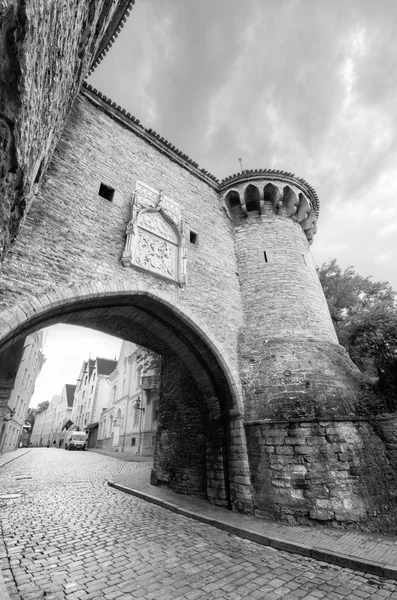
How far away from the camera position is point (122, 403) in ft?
74.5

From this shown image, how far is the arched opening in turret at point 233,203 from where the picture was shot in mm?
9930

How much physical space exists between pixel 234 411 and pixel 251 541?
7.69ft

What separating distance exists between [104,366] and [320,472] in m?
34.6

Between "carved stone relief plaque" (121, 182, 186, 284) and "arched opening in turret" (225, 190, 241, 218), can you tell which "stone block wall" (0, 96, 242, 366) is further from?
"arched opening in turret" (225, 190, 241, 218)

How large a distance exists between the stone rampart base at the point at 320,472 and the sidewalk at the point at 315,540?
0.29 meters

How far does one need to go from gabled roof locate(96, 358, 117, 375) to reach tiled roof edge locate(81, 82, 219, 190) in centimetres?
2997

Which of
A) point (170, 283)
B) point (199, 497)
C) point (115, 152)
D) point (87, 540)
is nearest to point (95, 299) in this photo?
point (170, 283)

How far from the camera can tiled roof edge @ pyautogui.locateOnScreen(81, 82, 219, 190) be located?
25.2ft

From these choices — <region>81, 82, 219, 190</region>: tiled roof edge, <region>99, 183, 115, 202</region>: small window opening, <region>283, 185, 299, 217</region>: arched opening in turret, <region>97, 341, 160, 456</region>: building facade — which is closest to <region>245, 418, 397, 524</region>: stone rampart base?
<region>99, 183, 115, 202</region>: small window opening

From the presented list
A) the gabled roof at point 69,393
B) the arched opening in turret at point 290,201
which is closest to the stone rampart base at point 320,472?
the arched opening in turret at point 290,201

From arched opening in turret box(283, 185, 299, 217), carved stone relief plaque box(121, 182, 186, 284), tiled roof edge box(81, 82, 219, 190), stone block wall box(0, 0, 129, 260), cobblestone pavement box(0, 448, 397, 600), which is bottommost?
cobblestone pavement box(0, 448, 397, 600)

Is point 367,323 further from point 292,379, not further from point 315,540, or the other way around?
point 315,540

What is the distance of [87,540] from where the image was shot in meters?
4.36

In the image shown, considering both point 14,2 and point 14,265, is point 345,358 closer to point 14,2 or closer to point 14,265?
point 14,265
